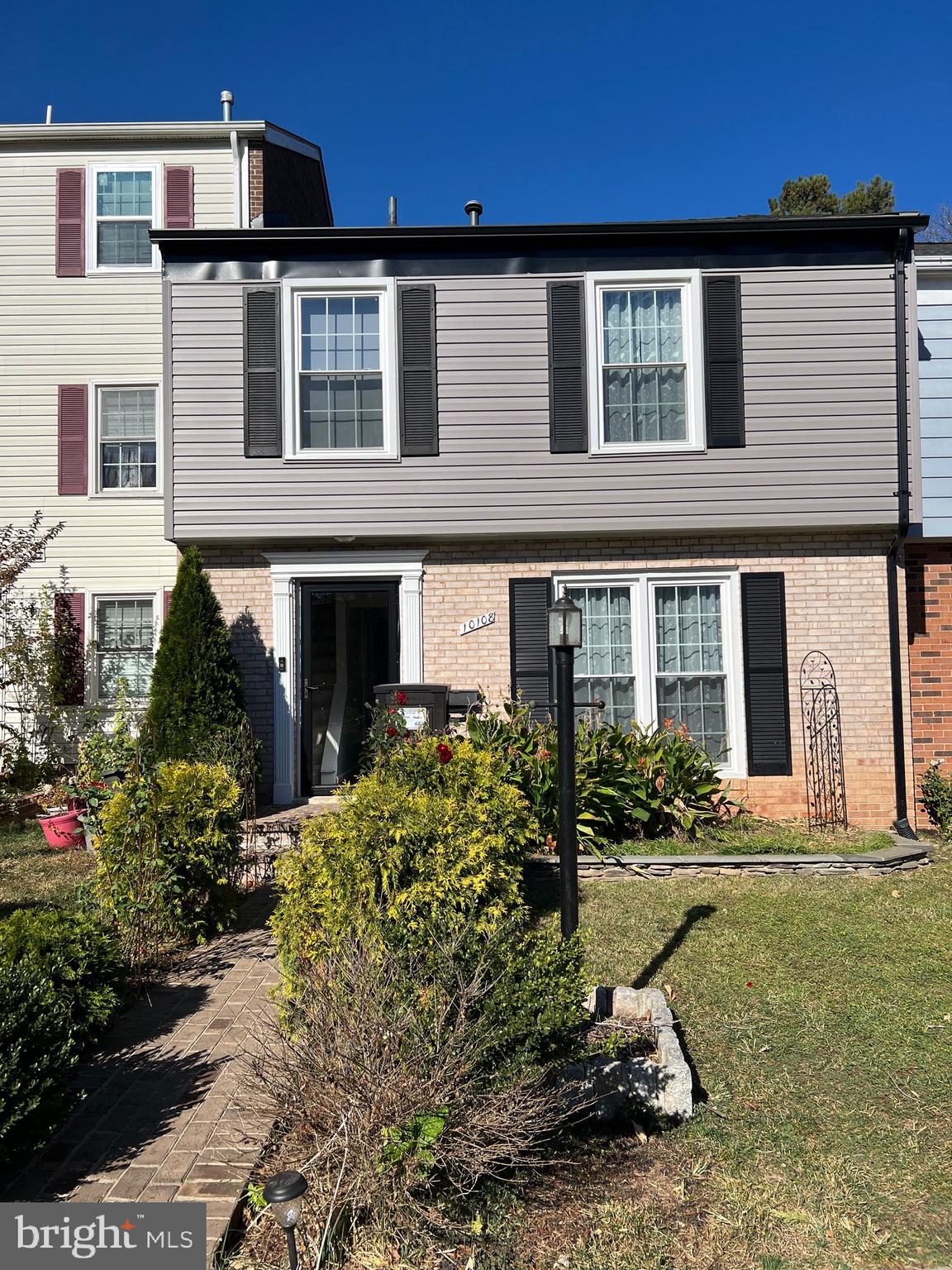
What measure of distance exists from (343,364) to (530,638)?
10.7 feet

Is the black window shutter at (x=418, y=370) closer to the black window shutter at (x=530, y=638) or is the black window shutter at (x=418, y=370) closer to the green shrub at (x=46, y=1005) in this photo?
the black window shutter at (x=530, y=638)

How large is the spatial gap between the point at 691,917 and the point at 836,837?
2.71 m

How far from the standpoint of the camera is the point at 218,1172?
3004mm

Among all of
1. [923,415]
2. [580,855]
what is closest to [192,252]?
[580,855]

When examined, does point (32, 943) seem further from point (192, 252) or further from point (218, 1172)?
point (192, 252)

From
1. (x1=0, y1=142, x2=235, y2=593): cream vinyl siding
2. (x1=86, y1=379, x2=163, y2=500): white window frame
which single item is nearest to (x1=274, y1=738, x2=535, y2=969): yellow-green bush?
(x1=0, y1=142, x2=235, y2=593): cream vinyl siding

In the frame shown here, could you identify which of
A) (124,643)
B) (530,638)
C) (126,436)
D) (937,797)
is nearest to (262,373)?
(126,436)

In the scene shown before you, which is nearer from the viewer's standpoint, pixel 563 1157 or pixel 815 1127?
pixel 563 1157

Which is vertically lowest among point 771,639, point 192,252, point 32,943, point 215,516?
point 32,943

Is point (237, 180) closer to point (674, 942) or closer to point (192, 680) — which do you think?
point (192, 680)

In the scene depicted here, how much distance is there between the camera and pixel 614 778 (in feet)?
24.2

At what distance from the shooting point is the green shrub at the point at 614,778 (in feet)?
23.4

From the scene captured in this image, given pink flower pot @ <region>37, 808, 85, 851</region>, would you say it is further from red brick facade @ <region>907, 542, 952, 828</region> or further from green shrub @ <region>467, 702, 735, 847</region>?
red brick facade @ <region>907, 542, 952, 828</region>

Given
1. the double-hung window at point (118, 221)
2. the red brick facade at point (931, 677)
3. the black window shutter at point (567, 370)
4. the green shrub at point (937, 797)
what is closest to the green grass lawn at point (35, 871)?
the black window shutter at point (567, 370)
